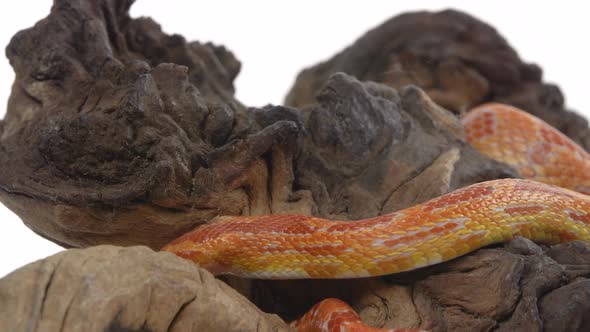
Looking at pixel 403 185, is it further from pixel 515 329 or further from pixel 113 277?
pixel 113 277

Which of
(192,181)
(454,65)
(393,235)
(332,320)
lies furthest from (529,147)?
(192,181)

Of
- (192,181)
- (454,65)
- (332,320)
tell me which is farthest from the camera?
(454,65)

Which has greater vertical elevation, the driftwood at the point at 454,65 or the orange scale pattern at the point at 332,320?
the driftwood at the point at 454,65

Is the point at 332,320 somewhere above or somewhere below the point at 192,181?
below

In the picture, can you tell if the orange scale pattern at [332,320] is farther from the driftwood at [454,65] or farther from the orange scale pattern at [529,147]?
the driftwood at [454,65]

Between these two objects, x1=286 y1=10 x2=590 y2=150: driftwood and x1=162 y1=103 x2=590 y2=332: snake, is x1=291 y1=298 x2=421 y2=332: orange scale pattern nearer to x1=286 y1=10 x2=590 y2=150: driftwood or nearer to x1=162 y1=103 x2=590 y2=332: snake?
x1=162 y1=103 x2=590 y2=332: snake

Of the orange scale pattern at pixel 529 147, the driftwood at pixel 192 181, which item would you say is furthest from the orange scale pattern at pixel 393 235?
the orange scale pattern at pixel 529 147

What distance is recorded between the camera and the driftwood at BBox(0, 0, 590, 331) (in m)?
2.15

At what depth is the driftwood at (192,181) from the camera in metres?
2.15

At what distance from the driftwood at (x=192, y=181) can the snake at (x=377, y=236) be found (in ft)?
0.39

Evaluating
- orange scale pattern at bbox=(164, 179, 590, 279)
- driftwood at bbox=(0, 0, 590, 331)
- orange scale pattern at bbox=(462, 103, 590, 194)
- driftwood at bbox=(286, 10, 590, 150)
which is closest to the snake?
orange scale pattern at bbox=(164, 179, 590, 279)

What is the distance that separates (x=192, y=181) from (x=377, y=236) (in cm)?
89

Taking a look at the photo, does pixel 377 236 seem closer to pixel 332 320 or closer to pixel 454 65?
pixel 332 320

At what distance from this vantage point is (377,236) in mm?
2504
